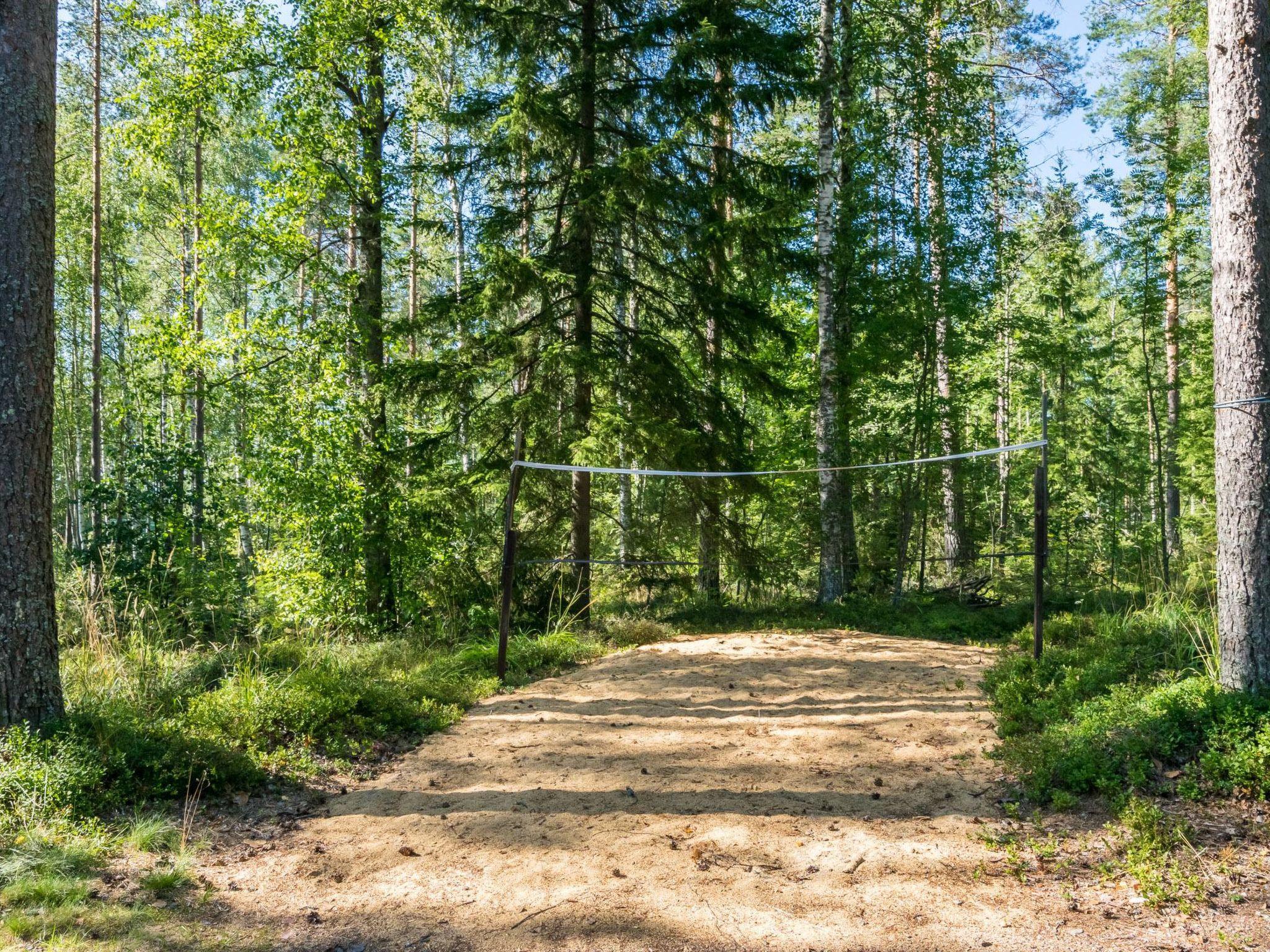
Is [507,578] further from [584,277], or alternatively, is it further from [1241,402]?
[1241,402]

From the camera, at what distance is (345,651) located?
7574 mm

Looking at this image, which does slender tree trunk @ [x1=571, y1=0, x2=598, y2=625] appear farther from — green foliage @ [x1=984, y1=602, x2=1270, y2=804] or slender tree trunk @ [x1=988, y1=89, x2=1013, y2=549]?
slender tree trunk @ [x1=988, y1=89, x2=1013, y2=549]

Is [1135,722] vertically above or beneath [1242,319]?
beneath

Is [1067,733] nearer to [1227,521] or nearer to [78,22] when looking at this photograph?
[1227,521]

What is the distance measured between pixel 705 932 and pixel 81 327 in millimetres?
27651

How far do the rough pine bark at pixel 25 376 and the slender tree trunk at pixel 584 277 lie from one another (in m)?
6.16

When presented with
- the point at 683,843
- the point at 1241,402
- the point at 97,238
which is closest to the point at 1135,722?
the point at 1241,402

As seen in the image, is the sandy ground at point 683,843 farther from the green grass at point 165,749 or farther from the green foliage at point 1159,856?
the green grass at point 165,749

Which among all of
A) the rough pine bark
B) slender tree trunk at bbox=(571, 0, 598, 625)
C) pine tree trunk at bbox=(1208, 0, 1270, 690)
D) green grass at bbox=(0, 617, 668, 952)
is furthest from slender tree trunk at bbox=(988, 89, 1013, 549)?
Answer: the rough pine bark

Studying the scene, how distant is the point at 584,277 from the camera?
33.9 feet

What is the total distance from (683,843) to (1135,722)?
9.73 feet

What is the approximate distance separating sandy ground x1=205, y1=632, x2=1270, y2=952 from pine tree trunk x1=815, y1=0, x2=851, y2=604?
426cm

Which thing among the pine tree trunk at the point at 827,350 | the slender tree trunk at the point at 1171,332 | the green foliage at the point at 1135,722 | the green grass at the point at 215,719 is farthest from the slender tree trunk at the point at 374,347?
the slender tree trunk at the point at 1171,332

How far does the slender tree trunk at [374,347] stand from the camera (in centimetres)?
992
